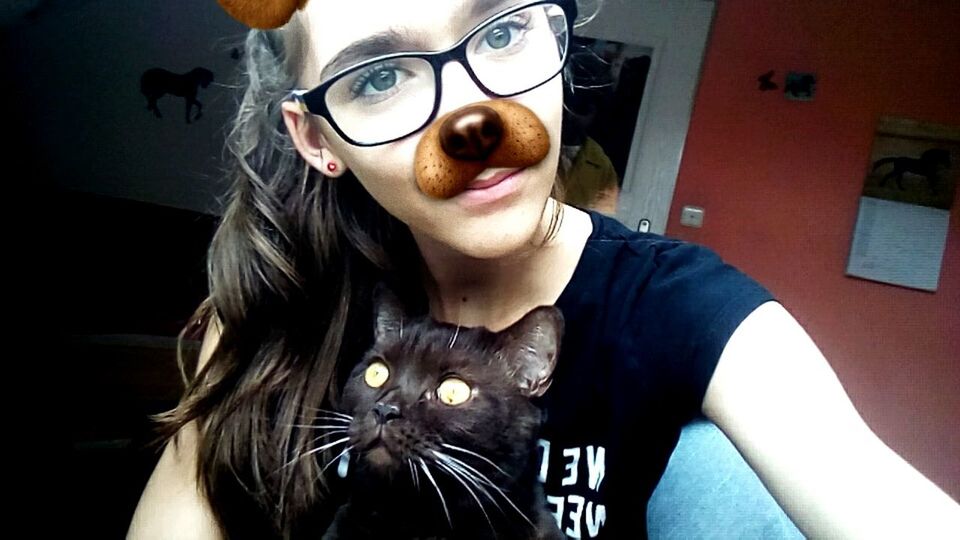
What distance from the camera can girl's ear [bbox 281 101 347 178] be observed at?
0.42 m

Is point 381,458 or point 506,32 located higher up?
point 506,32

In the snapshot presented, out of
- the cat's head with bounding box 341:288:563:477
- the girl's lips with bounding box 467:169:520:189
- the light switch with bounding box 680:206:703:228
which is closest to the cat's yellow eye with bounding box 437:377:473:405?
the cat's head with bounding box 341:288:563:477

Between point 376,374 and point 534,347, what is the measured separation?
93 millimetres

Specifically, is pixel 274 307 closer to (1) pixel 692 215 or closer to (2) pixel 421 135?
(2) pixel 421 135

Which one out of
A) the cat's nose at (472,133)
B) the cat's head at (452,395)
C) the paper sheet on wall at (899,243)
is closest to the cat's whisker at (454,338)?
the cat's head at (452,395)

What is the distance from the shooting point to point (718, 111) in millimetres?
463

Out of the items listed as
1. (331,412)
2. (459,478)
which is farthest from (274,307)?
(459,478)

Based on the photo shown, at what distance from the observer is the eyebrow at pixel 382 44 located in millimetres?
360

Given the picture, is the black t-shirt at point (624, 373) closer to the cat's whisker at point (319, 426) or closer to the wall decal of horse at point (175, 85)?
the cat's whisker at point (319, 426)

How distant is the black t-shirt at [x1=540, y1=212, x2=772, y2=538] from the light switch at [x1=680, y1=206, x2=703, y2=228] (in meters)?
0.04

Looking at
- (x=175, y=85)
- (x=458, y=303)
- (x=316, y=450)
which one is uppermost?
(x=175, y=85)

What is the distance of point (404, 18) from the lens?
1.19ft

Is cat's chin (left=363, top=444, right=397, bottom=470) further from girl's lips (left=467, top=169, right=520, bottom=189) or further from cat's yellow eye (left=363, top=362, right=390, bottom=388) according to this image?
girl's lips (left=467, top=169, right=520, bottom=189)

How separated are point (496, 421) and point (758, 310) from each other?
160mm
